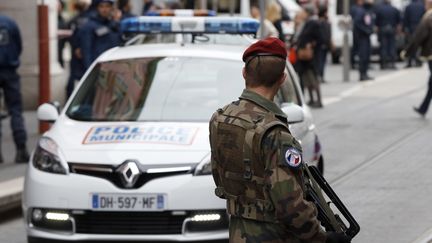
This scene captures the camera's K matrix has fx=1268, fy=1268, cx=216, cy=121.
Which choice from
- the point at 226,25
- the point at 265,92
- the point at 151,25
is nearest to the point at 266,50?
the point at 265,92

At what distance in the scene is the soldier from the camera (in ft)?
15.0

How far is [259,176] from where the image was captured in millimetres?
4668

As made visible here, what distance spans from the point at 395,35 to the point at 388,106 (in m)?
11.9

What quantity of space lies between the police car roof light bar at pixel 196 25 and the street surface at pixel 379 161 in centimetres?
174

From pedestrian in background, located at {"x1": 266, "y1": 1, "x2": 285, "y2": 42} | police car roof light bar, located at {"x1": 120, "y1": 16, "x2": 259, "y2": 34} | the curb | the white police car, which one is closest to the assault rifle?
the white police car

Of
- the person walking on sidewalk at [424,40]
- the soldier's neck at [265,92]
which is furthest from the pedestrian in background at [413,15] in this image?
the soldier's neck at [265,92]

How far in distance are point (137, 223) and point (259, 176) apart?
3.41 metres

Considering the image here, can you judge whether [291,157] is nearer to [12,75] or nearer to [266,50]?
[266,50]

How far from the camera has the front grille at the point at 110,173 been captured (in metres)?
8.09

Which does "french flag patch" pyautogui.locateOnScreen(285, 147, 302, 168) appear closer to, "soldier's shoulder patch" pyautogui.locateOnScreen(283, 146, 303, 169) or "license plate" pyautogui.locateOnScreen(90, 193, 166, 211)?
"soldier's shoulder patch" pyautogui.locateOnScreen(283, 146, 303, 169)

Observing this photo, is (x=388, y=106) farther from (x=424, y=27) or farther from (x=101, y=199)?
(x=101, y=199)

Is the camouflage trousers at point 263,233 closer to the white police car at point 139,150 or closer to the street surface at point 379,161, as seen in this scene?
the white police car at point 139,150

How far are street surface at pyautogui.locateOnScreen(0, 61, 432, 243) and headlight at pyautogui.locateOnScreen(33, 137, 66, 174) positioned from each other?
113 centimetres

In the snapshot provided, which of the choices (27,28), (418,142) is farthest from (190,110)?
(27,28)
